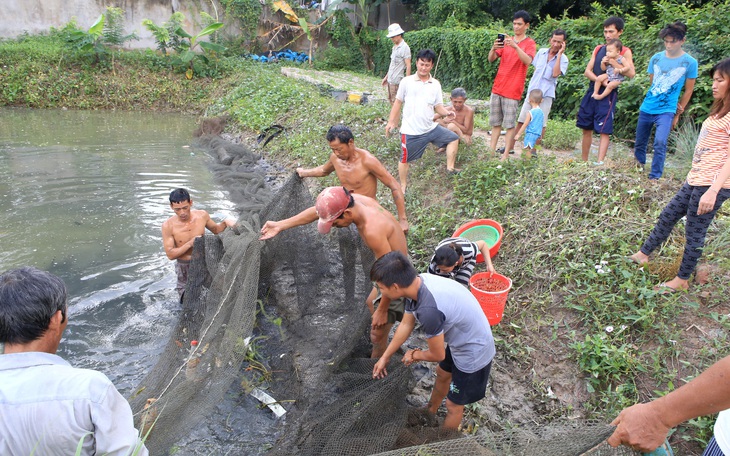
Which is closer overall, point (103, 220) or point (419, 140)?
point (419, 140)

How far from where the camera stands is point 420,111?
20.3 feet

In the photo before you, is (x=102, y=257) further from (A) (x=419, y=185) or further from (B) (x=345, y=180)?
(A) (x=419, y=185)

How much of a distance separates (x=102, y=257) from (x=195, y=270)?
3210mm

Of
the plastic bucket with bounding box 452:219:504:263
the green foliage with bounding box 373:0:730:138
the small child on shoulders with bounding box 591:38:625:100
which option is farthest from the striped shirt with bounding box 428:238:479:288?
the green foliage with bounding box 373:0:730:138

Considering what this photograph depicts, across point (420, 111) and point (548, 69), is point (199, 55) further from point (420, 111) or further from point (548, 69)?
point (548, 69)

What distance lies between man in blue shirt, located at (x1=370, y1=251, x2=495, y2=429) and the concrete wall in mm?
20771

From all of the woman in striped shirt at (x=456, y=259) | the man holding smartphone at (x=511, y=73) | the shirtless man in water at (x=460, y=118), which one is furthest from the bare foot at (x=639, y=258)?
the shirtless man in water at (x=460, y=118)

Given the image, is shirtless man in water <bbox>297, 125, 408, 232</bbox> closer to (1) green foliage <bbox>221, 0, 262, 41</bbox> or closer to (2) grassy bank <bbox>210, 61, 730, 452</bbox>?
(2) grassy bank <bbox>210, 61, 730, 452</bbox>

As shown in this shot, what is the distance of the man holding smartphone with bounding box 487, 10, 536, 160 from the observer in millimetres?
6574

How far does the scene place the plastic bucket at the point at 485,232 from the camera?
4914 millimetres

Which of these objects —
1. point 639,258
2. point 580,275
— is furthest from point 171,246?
point 639,258

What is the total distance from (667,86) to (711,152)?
197 cm

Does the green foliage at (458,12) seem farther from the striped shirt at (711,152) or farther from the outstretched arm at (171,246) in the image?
the outstretched arm at (171,246)

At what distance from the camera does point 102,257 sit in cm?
627
